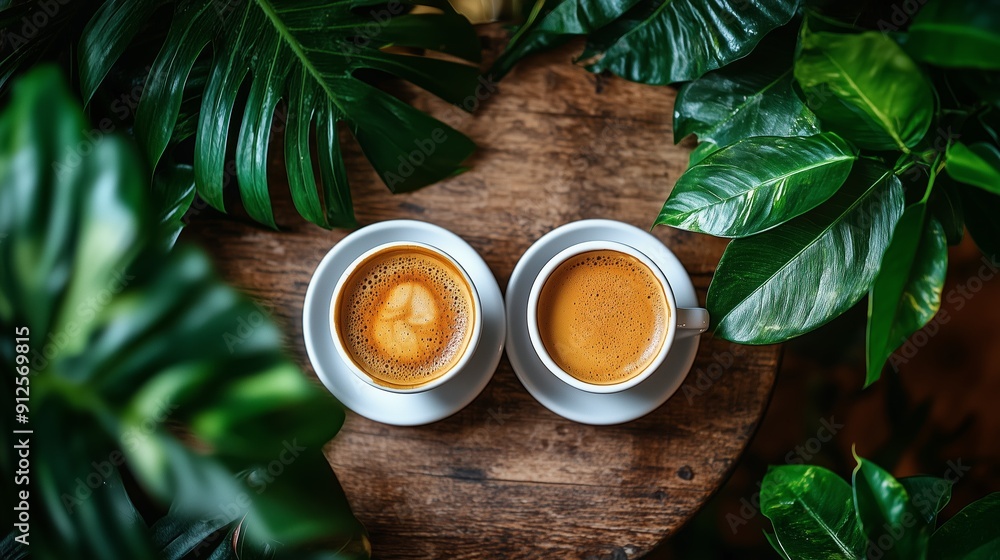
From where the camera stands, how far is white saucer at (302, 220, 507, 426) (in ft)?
3.48

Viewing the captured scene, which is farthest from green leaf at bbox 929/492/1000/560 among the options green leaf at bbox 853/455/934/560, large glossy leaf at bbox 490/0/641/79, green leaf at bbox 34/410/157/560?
green leaf at bbox 34/410/157/560

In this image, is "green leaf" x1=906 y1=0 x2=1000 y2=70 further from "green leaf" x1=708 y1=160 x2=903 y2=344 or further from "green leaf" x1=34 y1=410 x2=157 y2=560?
"green leaf" x1=34 y1=410 x2=157 y2=560

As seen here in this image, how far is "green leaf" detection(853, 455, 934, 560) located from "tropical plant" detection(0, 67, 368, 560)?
72 cm

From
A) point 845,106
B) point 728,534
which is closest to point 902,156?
point 845,106

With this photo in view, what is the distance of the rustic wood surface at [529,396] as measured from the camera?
3.63 ft

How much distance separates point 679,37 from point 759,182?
294 millimetres

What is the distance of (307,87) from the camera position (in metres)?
1.08

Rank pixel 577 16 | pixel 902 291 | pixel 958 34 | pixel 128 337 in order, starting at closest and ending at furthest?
1. pixel 128 337
2. pixel 958 34
3. pixel 902 291
4. pixel 577 16

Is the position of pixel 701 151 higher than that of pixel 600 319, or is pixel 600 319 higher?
pixel 701 151

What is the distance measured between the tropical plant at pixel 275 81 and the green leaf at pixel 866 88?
0.54m

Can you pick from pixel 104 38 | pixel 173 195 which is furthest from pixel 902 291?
pixel 104 38

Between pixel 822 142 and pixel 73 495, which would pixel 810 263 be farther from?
pixel 73 495

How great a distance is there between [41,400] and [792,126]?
1.00m

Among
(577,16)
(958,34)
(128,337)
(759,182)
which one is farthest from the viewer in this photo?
(577,16)
